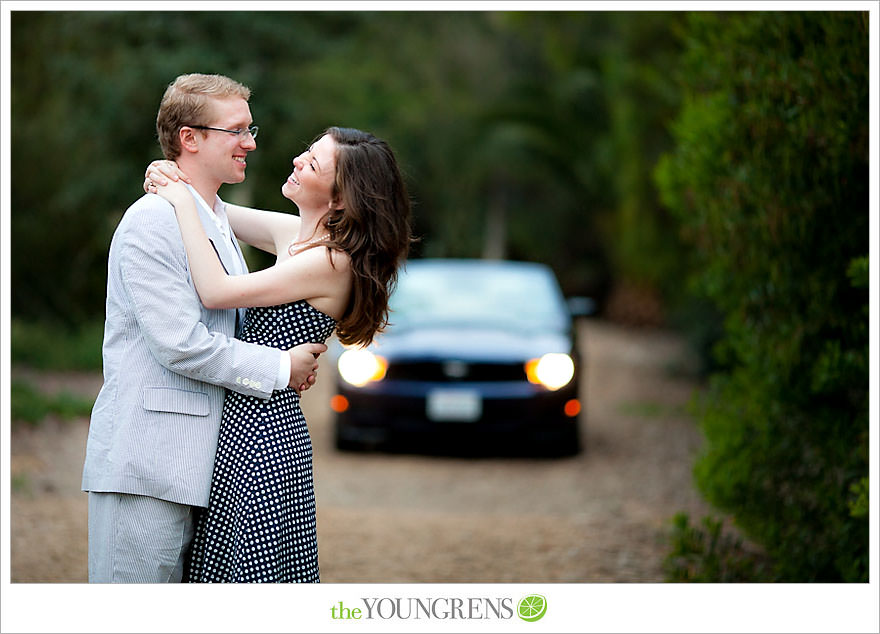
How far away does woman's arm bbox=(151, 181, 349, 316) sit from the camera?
272 cm

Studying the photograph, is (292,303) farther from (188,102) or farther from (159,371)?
(188,102)

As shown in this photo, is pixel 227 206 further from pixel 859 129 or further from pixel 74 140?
pixel 74 140

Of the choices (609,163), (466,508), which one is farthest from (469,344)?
(609,163)

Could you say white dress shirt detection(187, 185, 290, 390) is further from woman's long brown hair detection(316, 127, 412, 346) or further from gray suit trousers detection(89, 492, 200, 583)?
gray suit trousers detection(89, 492, 200, 583)

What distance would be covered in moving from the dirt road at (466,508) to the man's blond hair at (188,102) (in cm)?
288

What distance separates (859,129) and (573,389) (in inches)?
173

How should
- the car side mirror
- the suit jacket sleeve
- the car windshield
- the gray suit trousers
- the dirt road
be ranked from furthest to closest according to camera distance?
the car side mirror, the car windshield, the dirt road, the gray suit trousers, the suit jacket sleeve

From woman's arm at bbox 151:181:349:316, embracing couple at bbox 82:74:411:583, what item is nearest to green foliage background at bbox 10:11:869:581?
embracing couple at bbox 82:74:411:583

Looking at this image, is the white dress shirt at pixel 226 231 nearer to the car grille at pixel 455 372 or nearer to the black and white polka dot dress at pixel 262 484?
the black and white polka dot dress at pixel 262 484

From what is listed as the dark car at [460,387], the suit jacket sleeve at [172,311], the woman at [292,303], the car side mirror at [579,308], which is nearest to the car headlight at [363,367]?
the dark car at [460,387]

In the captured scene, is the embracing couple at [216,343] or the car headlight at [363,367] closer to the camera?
the embracing couple at [216,343]

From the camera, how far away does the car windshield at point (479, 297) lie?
8.56 m

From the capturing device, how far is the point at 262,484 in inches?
110

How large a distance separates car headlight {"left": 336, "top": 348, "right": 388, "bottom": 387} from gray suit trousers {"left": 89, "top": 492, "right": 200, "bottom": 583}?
5092mm
